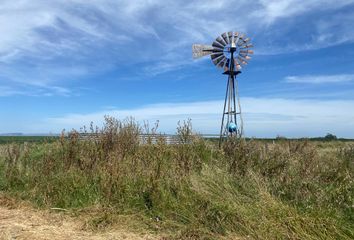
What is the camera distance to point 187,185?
7082mm

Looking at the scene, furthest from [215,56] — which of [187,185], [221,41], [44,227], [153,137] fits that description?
[44,227]

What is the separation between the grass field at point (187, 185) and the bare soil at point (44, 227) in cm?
25

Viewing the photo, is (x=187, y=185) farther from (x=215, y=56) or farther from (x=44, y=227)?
(x=215, y=56)

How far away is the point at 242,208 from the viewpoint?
584 cm

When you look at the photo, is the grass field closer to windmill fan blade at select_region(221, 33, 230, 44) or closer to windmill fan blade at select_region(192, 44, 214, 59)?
windmill fan blade at select_region(221, 33, 230, 44)

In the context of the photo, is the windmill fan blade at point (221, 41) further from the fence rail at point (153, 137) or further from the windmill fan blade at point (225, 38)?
the fence rail at point (153, 137)

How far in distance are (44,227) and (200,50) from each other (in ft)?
71.2

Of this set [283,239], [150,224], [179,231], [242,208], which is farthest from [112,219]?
[283,239]

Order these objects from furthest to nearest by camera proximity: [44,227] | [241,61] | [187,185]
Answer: [241,61]
[187,185]
[44,227]

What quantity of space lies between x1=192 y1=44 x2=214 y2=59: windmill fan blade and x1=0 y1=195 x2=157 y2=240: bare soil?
815 inches

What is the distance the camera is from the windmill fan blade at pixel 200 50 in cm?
2659

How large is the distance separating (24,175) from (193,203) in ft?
14.2

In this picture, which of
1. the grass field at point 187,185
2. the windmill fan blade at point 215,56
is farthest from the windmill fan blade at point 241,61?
the grass field at point 187,185

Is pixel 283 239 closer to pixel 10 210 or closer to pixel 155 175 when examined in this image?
pixel 155 175
